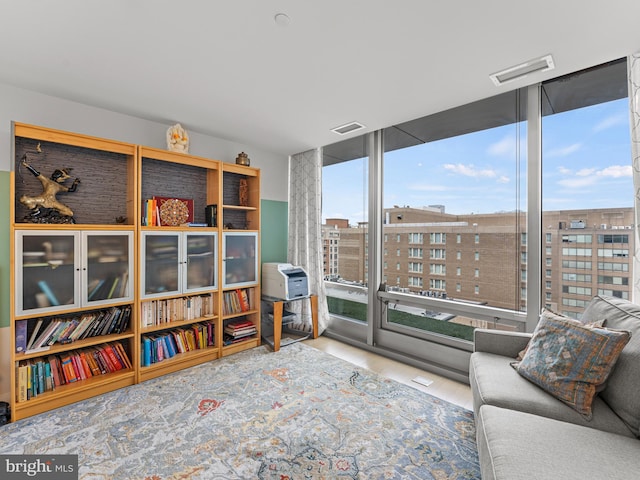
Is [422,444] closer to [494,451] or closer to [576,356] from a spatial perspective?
[494,451]

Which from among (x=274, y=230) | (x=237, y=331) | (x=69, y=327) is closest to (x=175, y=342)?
(x=237, y=331)

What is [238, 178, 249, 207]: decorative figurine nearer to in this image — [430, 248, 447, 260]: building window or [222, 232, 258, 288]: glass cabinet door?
[222, 232, 258, 288]: glass cabinet door

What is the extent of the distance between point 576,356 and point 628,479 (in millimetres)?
587

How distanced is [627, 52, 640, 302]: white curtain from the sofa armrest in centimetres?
71

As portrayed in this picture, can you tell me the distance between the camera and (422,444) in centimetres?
190

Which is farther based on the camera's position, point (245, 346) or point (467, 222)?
point (245, 346)

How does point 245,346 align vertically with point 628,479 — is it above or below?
below

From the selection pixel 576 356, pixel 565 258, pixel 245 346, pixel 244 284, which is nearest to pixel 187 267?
pixel 244 284

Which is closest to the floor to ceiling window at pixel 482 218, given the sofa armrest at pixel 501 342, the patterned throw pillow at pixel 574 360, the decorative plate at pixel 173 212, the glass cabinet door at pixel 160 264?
the sofa armrest at pixel 501 342

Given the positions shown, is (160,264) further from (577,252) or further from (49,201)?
(577,252)

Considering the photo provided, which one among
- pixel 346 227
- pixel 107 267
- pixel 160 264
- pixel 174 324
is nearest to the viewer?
pixel 107 267

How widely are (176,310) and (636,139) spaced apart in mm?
3862

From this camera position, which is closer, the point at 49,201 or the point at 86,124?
the point at 49,201

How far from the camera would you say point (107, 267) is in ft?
8.50
